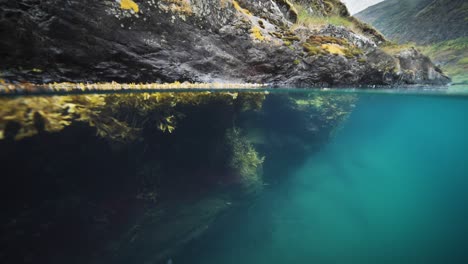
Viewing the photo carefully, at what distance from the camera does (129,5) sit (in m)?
7.10

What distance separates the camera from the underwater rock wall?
407 cm

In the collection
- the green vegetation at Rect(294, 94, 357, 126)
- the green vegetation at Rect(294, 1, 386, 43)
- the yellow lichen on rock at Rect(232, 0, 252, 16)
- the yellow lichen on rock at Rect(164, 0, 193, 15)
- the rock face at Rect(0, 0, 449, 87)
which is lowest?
the green vegetation at Rect(294, 94, 357, 126)

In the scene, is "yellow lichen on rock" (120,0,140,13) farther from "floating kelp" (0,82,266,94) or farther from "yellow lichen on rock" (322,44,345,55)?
"yellow lichen on rock" (322,44,345,55)

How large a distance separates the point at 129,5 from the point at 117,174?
6.04m

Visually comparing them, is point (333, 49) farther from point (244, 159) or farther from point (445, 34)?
point (445, 34)

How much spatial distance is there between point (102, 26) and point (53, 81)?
2.43 metres

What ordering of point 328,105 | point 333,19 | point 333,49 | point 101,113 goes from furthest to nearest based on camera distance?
point 333,19, point 328,105, point 333,49, point 101,113

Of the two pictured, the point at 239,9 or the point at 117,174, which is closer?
the point at 117,174

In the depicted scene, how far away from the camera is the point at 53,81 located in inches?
251

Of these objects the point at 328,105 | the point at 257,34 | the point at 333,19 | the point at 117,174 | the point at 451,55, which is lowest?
the point at 117,174

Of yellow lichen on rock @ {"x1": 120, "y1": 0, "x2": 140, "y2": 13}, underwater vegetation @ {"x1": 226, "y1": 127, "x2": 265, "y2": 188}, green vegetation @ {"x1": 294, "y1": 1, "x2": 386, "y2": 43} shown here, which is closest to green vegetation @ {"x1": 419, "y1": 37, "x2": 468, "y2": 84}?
green vegetation @ {"x1": 294, "y1": 1, "x2": 386, "y2": 43}

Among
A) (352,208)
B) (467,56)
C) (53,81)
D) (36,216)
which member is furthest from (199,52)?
(467,56)

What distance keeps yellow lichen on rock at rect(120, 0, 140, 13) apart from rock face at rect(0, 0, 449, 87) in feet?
0.11

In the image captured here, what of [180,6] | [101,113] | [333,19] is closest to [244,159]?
[101,113]
